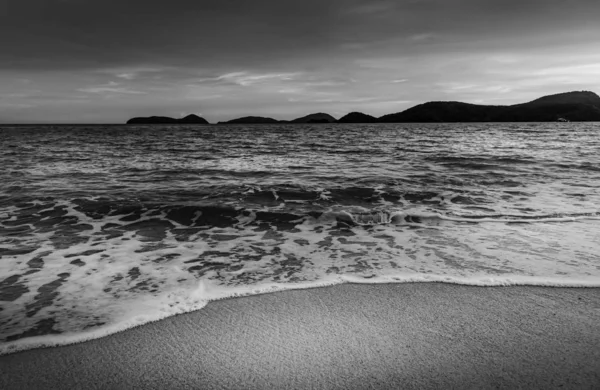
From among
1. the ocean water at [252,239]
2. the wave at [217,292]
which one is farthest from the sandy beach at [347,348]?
the ocean water at [252,239]

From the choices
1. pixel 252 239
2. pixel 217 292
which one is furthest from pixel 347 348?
pixel 252 239

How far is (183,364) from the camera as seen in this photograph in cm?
266

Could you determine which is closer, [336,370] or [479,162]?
[336,370]

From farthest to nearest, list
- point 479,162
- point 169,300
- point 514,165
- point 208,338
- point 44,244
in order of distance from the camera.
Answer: point 479,162 < point 514,165 < point 44,244 < point 169,300 < point 208,338

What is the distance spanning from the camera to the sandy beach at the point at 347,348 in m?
2.49

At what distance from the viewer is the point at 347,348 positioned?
9.28 feet

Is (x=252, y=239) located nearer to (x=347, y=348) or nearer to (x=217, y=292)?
(x=217, y=292)

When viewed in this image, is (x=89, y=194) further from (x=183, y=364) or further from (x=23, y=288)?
(x=183, y=364)

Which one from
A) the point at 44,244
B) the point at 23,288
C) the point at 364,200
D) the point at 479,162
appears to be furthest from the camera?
the point at 479,162

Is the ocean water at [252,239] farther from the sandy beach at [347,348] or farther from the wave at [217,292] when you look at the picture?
the sandy beach at [347,348]

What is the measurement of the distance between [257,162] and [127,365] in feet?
50.8

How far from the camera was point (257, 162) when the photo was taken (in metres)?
17.9

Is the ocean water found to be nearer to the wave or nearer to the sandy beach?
the wave

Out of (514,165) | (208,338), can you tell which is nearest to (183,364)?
(208,338)
